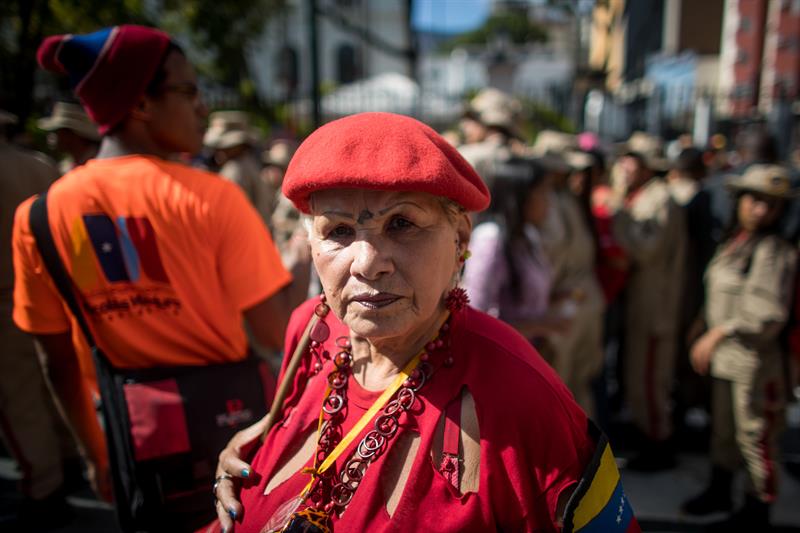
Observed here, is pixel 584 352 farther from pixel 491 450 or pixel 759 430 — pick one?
pixel 491 450

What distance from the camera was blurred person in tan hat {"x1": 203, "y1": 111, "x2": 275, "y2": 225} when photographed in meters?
5.56

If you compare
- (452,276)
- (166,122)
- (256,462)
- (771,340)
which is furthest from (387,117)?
(771,340)

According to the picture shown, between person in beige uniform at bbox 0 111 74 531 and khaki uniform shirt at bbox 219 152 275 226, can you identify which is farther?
khaki uniform shirt at bbox 219 152 275 226

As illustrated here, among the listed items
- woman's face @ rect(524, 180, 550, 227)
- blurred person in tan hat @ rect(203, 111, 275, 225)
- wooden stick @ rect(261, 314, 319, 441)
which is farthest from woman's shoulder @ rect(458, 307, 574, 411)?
blurred person in tan hat @ rect(203, 111, 275, 225)

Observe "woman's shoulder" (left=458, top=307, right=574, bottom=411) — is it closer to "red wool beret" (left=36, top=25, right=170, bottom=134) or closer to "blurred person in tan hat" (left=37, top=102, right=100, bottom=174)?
"red wool beret" (left=36, top=25, right=170, bottom=134)

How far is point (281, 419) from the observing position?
157cm

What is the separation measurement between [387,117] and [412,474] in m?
0.74

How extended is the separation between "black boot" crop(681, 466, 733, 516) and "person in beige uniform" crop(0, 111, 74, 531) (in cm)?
370

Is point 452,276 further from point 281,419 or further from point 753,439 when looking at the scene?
point 753,439

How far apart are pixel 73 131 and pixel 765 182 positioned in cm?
414

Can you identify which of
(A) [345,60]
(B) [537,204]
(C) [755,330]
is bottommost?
(C) [755,330]

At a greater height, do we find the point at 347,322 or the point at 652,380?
the point at 347,322

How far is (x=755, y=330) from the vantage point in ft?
10.5

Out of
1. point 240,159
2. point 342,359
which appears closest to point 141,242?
point 342,359
